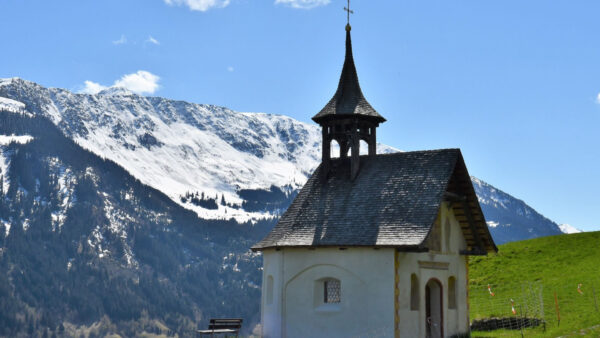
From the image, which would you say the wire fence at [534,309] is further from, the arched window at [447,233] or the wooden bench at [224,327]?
the wooden bench at [224,327]

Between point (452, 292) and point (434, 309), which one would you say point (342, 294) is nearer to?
point (434, 309)

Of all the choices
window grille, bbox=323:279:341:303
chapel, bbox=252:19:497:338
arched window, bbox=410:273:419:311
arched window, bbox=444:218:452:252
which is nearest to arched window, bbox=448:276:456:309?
chapel, bbox=252:19:497:338

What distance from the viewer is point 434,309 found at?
40656 millimetres

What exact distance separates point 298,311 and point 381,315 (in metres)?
4.92

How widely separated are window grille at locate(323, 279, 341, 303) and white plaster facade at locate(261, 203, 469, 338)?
0.31 m

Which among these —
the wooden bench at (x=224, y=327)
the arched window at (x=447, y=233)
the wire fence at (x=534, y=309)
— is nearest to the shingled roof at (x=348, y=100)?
the arched window at (x=447, y=233)

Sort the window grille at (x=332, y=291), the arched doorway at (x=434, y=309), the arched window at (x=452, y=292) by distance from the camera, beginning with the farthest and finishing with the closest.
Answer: the arched window at (x=452, y=292) < the arched doorway at (x=434, y=309) < the window grille at (x=332, y=291)

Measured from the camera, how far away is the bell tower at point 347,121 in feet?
143

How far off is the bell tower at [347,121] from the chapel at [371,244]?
2.5 inches

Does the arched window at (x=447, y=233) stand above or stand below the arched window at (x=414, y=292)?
above

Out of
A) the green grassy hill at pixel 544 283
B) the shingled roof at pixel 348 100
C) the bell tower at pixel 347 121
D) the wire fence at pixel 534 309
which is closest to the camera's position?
the wire fence at pixel 534 309

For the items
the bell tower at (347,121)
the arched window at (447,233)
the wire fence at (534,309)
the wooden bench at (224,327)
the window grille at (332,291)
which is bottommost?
the wooden bench at (224,327)

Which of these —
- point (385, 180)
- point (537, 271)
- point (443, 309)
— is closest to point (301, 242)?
point (385, 180)

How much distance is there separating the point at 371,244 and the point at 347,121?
931cm
